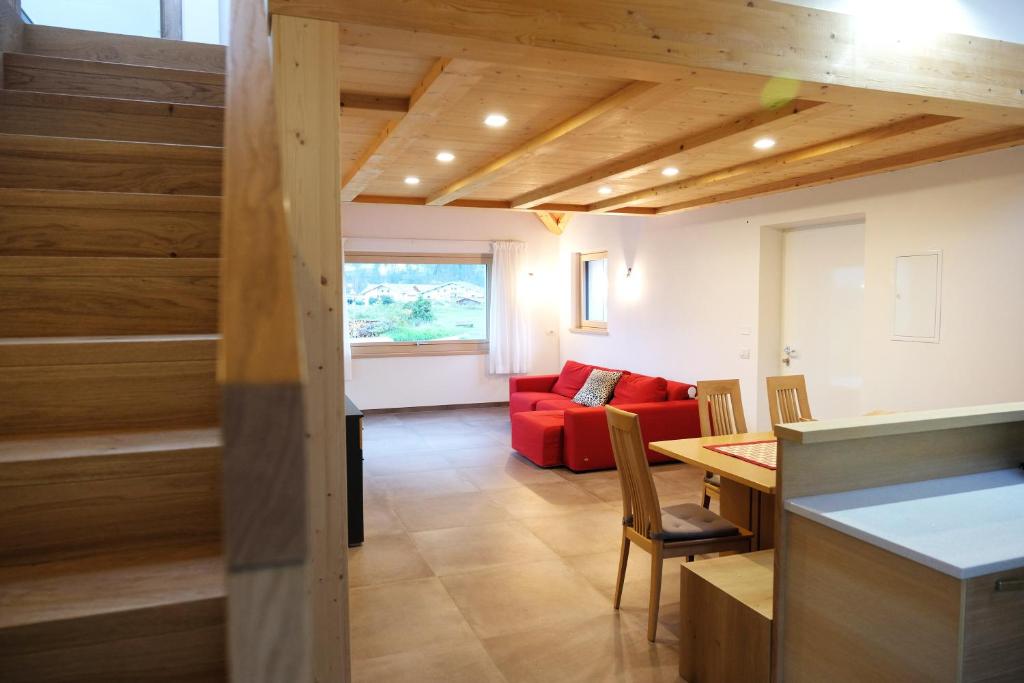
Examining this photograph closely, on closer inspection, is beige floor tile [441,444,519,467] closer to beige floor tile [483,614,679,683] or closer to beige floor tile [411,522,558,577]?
beige floor tile [411,522,558,577]

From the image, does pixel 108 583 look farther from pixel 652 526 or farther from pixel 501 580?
pixel 501 580

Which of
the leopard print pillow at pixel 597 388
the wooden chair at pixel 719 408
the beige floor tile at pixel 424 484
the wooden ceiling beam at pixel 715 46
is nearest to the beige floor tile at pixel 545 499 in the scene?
the beige floor tile at pixel 424 484

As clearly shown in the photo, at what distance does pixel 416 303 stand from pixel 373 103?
5842 millimetres

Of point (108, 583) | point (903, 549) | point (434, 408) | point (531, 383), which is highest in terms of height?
point (108, 583)

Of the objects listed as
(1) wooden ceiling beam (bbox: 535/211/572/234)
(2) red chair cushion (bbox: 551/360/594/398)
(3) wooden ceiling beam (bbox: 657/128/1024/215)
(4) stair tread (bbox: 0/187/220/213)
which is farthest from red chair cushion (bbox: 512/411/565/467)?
(4) stair tread (bbox: 0/187/220/213)

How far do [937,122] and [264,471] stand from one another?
3884mm

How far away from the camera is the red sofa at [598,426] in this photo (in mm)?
5895

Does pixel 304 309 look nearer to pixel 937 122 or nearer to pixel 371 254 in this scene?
pixel 937 122

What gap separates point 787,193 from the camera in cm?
572

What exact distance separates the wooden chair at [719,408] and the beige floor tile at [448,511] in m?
1.43

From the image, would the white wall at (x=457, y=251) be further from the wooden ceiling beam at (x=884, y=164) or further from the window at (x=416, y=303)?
the wooden ceiling beam at (x=884, y=164)

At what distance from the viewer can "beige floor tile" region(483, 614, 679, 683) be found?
2748mm

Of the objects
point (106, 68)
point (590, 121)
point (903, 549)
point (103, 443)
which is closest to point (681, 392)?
point (590, 121)

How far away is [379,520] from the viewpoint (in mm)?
4645
